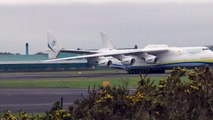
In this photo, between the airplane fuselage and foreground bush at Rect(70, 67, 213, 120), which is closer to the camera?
foreground bush at Rect(70, 67, 213, 120)

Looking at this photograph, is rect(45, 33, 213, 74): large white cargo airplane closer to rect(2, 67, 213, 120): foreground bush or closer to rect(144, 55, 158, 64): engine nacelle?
rect(144, 55, 158, 64): engine nacelle

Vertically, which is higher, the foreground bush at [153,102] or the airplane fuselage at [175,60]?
the airplane fuselage at [175,60]

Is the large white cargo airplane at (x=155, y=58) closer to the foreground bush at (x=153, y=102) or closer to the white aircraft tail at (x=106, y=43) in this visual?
the white aircraft tail at (x=106, y=43)

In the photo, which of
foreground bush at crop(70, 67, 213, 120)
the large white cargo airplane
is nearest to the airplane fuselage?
the large white cargo airplane

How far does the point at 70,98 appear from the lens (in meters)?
32.8

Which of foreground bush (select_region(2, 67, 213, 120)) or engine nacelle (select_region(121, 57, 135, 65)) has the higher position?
engine nacelle (select_region(121, 57, 135, 65))

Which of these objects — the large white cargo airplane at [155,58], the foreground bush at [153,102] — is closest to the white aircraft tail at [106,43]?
the large white cargo airplane at [155,58]

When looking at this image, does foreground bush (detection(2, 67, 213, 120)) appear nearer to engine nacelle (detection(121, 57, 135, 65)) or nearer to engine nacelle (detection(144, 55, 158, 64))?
engine nacelle (detection(144, 55, 158, 64))

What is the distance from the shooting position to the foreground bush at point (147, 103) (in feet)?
33.3

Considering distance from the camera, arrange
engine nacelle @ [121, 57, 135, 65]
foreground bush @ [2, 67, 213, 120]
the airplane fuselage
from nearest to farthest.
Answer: foreground bush @ [2, 67, 213, 120] < the airplane fuselage < engine nacelle @ [121, 57, 135, 65]

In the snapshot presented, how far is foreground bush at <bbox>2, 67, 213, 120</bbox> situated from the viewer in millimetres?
10148

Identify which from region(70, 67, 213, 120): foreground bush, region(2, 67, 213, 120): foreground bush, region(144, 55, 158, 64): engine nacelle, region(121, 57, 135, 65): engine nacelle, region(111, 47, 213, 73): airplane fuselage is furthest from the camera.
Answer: region(121, 57, 135, 65): engine nacelle

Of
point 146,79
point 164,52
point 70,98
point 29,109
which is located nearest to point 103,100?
point 146,79

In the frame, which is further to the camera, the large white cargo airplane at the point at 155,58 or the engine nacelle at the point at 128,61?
the engine nacelle at the point at 128,61
